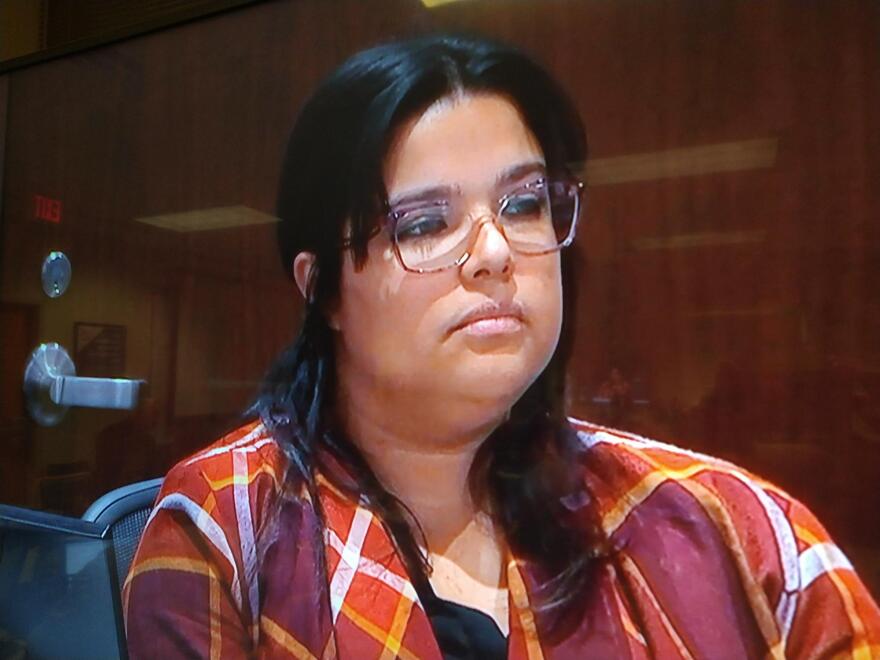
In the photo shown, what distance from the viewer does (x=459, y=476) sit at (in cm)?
83

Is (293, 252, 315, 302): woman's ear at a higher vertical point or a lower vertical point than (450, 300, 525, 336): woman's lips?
higher

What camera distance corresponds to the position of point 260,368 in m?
0.96

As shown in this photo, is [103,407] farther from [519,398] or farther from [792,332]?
[792,332]

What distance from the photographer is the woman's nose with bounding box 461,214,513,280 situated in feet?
2.53

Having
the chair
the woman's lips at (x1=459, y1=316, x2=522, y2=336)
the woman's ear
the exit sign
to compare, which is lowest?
the chair

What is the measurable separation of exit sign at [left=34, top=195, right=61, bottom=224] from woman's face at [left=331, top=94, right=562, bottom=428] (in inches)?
28.7

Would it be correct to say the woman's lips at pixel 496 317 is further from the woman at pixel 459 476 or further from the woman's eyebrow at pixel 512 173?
the woman's eyebrow at pixel 512 173

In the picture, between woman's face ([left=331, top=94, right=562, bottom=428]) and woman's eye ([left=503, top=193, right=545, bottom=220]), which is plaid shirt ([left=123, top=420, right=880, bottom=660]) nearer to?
woman's face ([left=331, top=94, right=562, bottom=428])

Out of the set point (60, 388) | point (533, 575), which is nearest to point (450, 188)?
point (533, 575)

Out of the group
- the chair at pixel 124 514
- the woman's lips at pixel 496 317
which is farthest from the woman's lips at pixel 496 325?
the chair at pixel 124 514

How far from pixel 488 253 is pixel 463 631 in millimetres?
410

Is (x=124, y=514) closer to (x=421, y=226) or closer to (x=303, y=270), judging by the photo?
(x=303, y=270)

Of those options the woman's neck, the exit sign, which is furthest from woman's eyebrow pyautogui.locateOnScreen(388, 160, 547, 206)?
the exit sign

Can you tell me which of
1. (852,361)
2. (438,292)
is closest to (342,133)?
(438,292)
